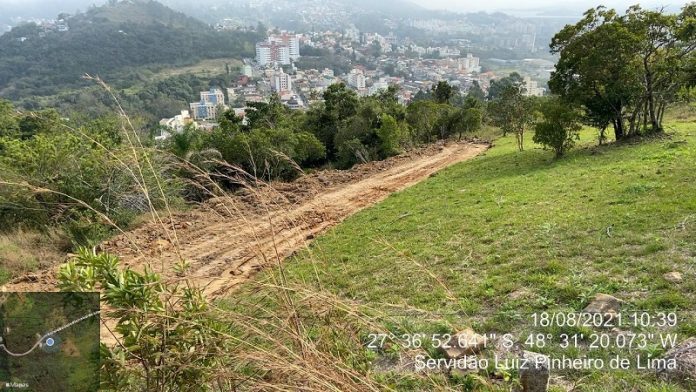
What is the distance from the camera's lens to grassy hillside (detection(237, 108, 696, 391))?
4078mm

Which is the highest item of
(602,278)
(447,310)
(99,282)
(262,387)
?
(99,282)

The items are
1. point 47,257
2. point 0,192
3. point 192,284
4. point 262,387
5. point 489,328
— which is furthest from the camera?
point 0,192

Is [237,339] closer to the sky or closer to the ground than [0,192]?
closer to the sky

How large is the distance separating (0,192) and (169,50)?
12849 centimetres

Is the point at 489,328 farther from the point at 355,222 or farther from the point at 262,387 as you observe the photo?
the point at 355,222

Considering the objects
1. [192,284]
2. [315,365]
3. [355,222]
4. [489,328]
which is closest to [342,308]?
[315,365]

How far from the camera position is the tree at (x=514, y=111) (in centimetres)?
2087

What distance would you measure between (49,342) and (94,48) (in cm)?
13449

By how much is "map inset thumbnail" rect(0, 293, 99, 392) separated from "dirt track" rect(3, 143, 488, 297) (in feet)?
1.27

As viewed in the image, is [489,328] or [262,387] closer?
[262,387]

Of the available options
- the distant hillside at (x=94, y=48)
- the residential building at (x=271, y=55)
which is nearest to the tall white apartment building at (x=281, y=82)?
the distant hillside at (x=94, y=48)

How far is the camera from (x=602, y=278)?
5129mm

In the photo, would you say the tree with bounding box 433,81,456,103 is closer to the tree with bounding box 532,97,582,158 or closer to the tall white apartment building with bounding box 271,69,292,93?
the tree with bounding box 532,97,582,158

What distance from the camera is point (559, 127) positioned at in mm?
15211
